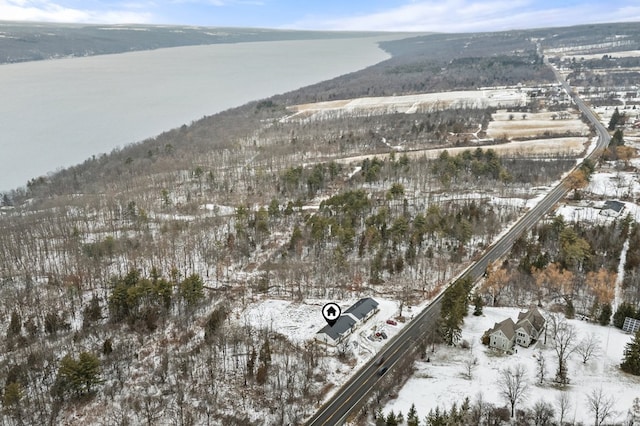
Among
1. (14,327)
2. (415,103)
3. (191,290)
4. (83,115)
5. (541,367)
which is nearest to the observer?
(541,367)

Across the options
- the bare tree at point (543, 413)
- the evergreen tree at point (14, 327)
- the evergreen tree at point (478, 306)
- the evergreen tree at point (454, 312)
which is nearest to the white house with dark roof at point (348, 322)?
the evergreen tree at point (454, 312)

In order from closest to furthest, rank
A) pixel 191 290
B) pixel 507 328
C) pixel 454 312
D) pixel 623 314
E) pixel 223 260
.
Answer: pixel 507 328, pixel 454 312, pixel 623 314, pixel 191 290, pixel 223 260

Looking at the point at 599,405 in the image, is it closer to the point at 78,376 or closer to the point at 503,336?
the point at 503,336

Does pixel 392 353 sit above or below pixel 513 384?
below

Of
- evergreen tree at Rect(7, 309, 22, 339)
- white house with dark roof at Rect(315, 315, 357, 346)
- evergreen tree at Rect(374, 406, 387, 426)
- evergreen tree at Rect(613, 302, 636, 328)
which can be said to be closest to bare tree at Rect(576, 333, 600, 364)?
evergreen tree at Rect(613, 302, 636, 328)

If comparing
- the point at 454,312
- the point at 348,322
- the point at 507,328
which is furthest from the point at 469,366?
the point at 348,322

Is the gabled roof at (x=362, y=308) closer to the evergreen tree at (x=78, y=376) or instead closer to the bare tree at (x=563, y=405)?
the bare tree at (x=563, y=405)

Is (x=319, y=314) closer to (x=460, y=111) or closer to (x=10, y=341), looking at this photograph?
(x=10, y=341)

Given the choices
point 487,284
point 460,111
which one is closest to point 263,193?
point 487,284

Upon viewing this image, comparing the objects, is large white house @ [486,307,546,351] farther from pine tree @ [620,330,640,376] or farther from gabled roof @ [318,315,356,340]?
gabled roof @ [318,315,356,340]
